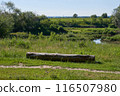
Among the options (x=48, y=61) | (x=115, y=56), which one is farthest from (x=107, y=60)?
(x=48, y=61)

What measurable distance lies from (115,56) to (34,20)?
199ft

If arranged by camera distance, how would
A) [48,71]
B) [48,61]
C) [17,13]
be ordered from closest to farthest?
[48,71] < [48,61] < [17,13]

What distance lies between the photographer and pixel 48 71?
8.42 meters

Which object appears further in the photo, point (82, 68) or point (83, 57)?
point (83, 57)

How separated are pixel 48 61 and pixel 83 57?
238 cm

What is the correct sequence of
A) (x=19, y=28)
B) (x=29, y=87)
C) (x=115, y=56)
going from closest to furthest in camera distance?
(x=29, y=87), (x=115, y=56), (x=19, y=28)

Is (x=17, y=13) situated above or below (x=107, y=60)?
above

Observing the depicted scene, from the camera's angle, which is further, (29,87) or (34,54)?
(34,54)

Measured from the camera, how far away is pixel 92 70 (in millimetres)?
9156

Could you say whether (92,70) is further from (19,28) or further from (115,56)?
(19,28)

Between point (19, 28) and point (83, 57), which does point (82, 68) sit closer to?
point (83, 57)

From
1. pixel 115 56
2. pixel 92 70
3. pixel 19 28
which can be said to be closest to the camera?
pixel 92 70

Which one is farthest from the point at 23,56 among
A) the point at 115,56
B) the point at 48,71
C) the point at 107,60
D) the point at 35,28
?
the point at 35,28

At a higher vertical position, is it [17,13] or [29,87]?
[17,13]
